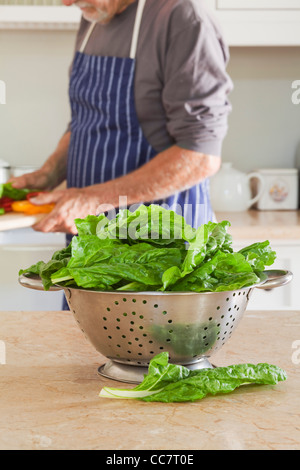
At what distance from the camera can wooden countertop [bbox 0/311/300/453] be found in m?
0.65

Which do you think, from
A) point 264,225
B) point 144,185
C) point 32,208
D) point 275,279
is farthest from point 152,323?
point 264,225

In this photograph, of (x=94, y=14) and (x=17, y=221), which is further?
(x=17, y=221)

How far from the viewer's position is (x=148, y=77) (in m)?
1.69

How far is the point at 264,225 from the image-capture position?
2.32 m

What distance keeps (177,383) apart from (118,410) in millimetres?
72

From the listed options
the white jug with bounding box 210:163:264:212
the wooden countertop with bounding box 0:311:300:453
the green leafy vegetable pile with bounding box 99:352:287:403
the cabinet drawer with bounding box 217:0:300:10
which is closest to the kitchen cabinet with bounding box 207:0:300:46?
the cabinet drawer with bounding box 217:0:300:10

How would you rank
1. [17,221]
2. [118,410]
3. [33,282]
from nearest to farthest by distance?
1. [118,410]
2. [33,282]
3. [17,221]

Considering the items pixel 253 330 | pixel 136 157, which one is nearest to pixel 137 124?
pixel 136 157

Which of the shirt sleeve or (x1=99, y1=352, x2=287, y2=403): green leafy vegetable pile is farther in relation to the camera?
the shirt sleeve

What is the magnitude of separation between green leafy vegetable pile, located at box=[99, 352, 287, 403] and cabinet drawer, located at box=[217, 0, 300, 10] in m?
1.87

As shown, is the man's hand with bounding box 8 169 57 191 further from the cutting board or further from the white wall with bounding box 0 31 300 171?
the white wall with bounding box 0 31 300 171

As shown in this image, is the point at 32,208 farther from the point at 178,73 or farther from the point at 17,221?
the point at 178,73
